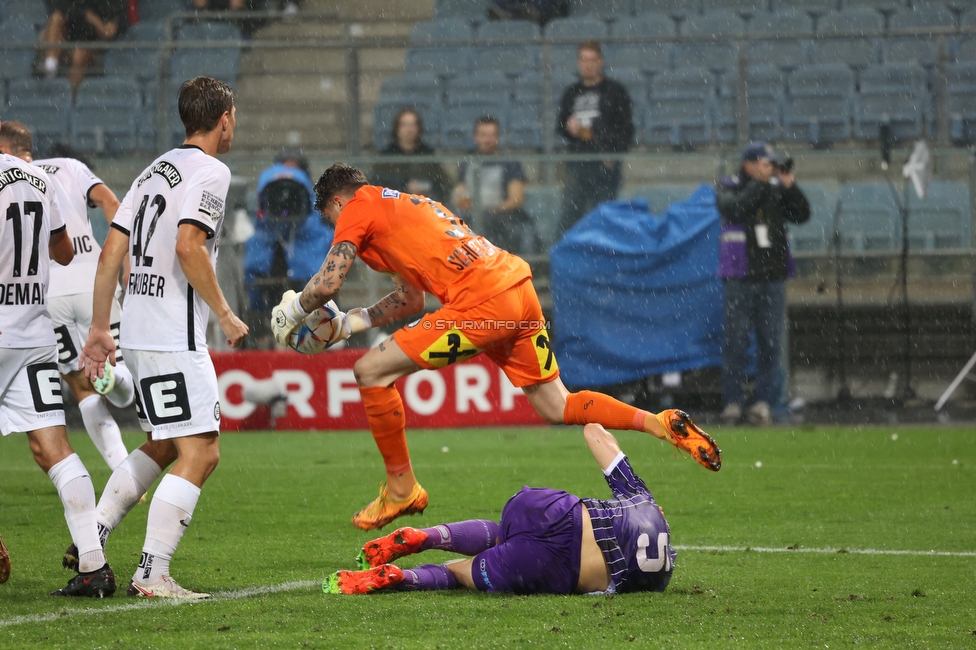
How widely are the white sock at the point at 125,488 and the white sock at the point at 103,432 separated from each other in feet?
7.56

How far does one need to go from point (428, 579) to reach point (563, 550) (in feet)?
1.97

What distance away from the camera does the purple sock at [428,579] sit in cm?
510

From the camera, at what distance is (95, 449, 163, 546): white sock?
542 centimetres

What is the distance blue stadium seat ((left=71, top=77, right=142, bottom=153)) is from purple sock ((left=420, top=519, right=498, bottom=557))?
12.2 meters

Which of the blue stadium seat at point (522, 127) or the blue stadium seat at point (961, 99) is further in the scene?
the blue stadium seat at point (522, 127)

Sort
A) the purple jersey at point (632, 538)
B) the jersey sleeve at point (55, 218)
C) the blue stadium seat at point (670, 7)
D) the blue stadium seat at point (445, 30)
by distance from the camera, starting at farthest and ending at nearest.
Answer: the blue stadium seat at point (670, 7)
the blue stadium seat at point (445, 30)
the jersey sleeve at point (55, 218)
the purple jersey at point (632, 538)

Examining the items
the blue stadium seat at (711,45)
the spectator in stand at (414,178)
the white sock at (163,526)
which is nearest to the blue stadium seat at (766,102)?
the blue stadium seat at (711,45)

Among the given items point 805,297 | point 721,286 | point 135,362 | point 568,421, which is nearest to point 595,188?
point 721,286

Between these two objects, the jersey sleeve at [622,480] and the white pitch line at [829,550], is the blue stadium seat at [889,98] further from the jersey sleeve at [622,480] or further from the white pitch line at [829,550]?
the jersey sleeve at [622,480]

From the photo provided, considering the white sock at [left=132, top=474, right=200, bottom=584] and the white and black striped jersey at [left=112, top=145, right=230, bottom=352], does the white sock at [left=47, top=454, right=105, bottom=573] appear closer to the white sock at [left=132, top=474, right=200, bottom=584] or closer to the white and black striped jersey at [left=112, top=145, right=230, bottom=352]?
the white sock at [left=132, top=474, right=200, bottom=584]

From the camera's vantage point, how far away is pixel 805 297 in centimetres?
1361

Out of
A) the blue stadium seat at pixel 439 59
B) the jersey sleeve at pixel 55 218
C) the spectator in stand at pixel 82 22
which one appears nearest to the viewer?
the jersey sleeve at pixel 55 218

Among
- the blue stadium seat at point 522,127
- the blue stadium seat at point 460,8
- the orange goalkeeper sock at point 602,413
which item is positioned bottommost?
the orange goalkeeper sock at point 602,413

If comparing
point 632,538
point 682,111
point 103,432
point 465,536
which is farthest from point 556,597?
point 682,111
